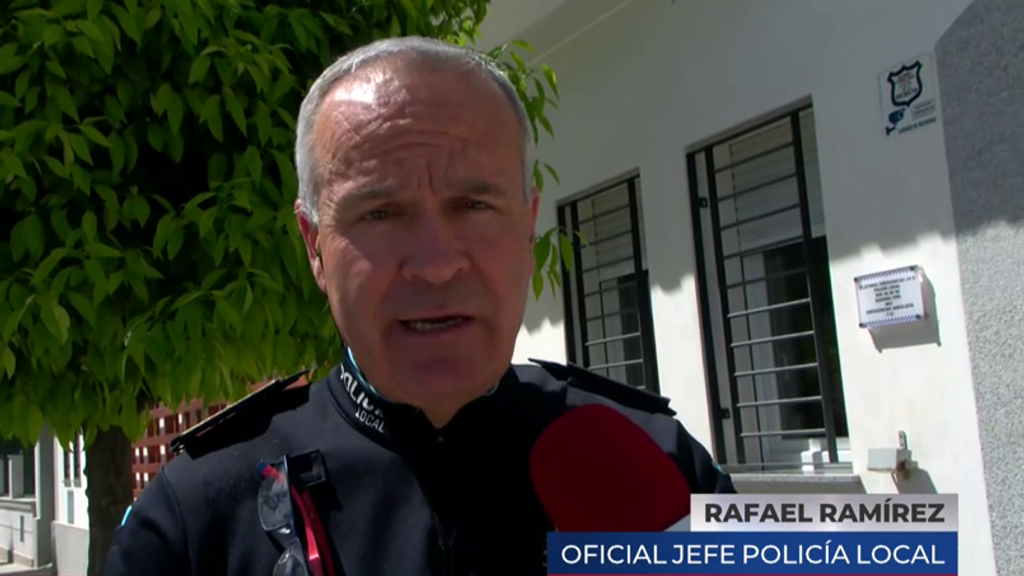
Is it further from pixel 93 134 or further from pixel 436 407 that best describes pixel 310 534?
pixel 93 134

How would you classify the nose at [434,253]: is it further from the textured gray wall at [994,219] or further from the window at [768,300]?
the window at [768,300]

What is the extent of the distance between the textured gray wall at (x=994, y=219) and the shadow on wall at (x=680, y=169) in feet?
0.05

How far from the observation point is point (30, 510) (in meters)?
16.2

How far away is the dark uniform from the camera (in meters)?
1.34

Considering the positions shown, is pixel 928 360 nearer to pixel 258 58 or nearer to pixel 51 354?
pixel 258 58

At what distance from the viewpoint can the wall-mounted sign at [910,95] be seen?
169 inches

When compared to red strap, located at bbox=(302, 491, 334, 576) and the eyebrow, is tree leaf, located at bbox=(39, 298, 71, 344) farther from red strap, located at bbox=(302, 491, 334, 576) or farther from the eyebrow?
the eyebrow

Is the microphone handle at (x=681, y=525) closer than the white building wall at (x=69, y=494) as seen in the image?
Yes

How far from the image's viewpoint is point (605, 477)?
54.6 inches

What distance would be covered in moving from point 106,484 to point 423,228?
6.80 feet

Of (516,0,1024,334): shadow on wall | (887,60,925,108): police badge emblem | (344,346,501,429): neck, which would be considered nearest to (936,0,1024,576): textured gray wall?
(516,0,1024,334): shadow on wall

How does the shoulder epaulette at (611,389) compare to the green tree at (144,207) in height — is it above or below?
below
